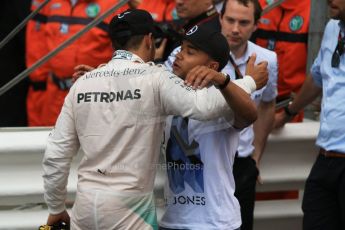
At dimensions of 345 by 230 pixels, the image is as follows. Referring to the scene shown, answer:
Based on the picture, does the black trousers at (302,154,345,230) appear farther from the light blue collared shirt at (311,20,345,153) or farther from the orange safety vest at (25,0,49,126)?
the orange safety vest at (25,0,49,126)

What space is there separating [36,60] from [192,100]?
298 cm

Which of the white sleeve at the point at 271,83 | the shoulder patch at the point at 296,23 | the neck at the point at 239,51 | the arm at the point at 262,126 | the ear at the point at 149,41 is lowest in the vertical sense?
the arm at the point at 262,126

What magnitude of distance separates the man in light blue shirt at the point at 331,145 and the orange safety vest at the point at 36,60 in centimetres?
253

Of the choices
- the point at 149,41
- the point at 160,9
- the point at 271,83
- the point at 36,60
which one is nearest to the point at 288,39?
the point at 160,9

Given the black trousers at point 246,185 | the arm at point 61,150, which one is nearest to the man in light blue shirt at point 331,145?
the black trousers at point 246,185

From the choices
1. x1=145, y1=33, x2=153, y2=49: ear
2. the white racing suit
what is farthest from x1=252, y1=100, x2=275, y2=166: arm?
x1=145, y1=33, x2=153, y2=49: ear

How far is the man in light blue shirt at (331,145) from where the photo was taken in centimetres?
358

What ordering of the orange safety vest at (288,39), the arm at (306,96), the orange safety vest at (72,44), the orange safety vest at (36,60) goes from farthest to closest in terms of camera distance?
the orange safety vest at (36,60) < the orange safety vest at (72,44) < the orange safety vest at (288,39) < the arm at (306,96)

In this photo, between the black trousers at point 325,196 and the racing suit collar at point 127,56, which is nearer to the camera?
the racing suit collar at point 127,56

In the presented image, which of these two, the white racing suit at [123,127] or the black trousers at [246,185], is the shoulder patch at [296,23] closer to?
the black trousers at [246,185]

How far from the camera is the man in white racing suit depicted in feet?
9.41

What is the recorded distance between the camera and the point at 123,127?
290 cm

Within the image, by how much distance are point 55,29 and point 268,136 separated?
7.29 ft

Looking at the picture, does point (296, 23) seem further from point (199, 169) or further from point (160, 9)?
point (199, 169)
